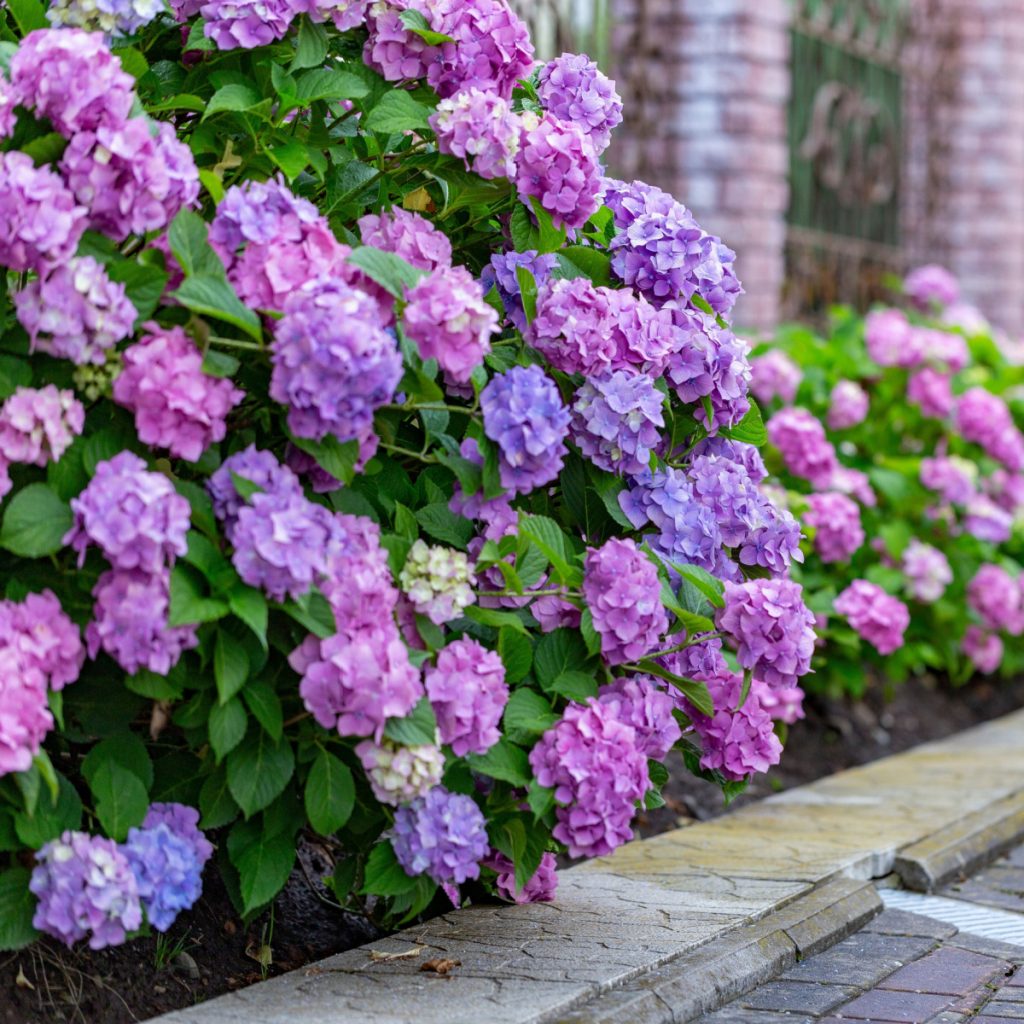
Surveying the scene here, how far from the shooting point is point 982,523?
6566mm

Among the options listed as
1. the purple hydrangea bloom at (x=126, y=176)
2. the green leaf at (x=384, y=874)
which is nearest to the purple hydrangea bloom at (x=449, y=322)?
the purple hydrangea bloom at (x=126, y=176)

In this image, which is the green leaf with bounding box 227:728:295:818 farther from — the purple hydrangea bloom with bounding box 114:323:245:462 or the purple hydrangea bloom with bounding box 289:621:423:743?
the purple hydrangea bloom with bounding box 114:323:245:462

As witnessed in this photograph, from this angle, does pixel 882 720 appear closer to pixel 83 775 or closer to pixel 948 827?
pixel 948 827

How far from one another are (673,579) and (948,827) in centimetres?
182

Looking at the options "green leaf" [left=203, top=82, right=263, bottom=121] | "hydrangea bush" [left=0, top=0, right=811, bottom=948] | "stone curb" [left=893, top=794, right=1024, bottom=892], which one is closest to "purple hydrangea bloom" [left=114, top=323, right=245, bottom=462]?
"hydrangea bush" [left=0, top=0, right=811, bottom=948]

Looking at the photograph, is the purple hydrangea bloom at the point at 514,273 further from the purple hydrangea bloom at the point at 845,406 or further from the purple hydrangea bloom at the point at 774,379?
the purple hydrangea bloom at the point at 845,406

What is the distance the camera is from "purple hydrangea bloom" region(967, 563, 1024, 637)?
6.61 meters

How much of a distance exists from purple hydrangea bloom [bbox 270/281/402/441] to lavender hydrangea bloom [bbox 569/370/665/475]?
51 cm

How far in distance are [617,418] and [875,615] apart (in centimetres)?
273

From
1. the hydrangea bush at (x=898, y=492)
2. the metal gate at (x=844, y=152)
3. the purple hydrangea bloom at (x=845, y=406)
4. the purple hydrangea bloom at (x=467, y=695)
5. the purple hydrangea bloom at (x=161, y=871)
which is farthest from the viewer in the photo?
the metal gate at (x=844, y=152)

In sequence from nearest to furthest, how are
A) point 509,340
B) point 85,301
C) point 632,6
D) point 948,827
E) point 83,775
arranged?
point 85,301, point 83,775, point 509,340, point 948,827, point 632,6

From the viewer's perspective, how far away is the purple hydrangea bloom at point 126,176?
9.22 ft

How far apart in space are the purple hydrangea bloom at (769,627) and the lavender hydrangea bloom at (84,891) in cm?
115

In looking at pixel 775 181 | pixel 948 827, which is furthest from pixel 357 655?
pixel 775 181
